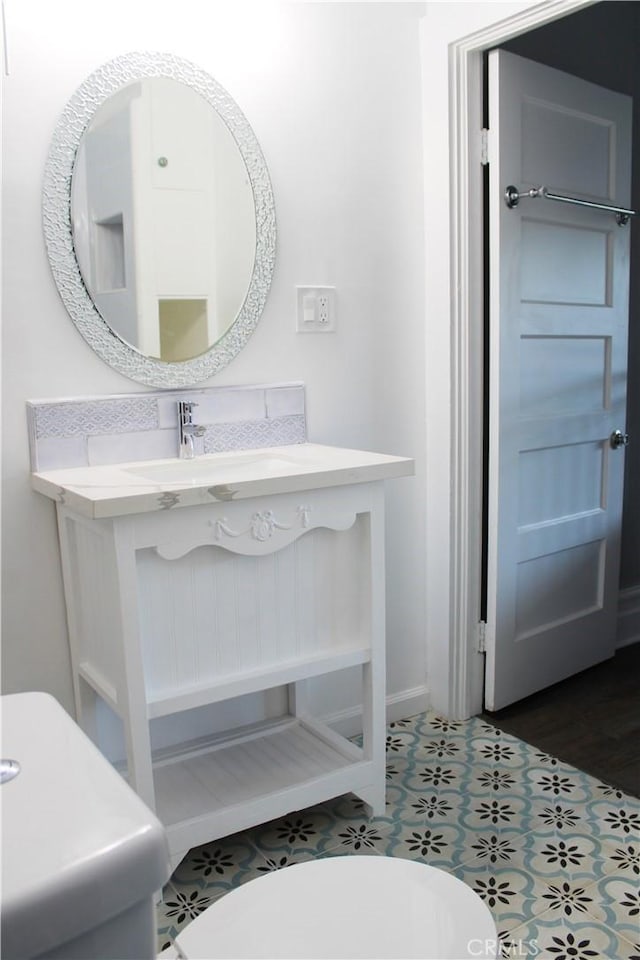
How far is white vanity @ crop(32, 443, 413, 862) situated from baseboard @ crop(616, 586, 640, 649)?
1.46m

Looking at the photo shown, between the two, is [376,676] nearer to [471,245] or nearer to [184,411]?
[184,411]

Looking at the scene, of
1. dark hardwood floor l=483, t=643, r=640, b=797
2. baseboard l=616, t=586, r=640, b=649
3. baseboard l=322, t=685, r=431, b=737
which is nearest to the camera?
dark hardwood floor l=483, t=643, r=640, b=797

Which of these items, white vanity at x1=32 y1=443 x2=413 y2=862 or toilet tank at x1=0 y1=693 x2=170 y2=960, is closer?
toilet tank at x1=0 y1=693 x2=170 y2=960

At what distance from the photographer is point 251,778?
189 centimetres

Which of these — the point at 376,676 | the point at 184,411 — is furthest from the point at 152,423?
the point at 376,676

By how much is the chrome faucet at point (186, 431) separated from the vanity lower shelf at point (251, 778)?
2.36ft

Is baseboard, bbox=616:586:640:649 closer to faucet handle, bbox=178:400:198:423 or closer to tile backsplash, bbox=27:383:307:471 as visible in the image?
tile backsplash, bbox=27:383:307:471

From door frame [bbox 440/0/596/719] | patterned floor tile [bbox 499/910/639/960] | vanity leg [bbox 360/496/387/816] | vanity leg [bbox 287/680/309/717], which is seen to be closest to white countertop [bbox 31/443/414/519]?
vanity leg [bbox 360/496/387/816]

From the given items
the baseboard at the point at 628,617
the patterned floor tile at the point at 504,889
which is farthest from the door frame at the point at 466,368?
the baseboard at the point at 628,617

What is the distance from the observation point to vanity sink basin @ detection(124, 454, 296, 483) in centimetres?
182

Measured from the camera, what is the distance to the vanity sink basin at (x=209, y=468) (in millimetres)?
1824

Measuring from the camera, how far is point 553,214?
2430 mm

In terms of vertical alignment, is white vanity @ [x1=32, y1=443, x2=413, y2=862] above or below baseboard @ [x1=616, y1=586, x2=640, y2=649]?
above

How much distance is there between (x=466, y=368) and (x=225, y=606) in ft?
3.34
